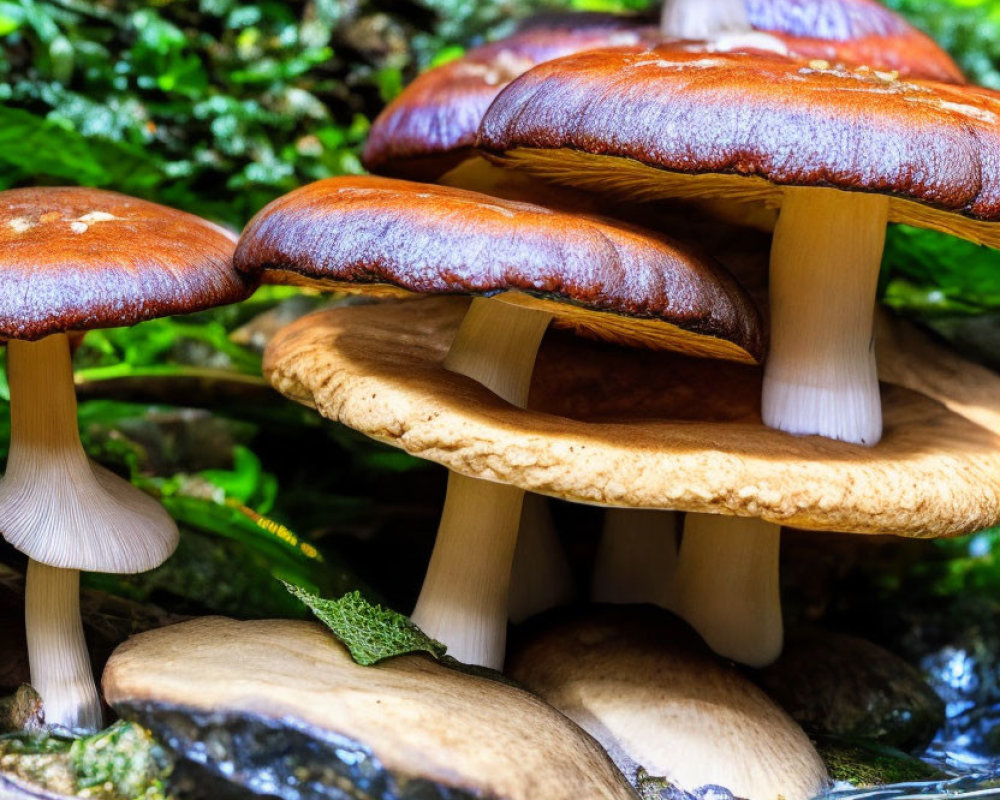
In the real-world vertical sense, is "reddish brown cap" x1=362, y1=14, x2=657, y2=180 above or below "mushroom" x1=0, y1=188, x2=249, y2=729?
above

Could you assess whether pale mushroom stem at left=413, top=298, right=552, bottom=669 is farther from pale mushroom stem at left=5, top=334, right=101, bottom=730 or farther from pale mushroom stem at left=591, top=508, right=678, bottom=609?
pale mushroom stem at left=5, top=334, right=101, bottom=730

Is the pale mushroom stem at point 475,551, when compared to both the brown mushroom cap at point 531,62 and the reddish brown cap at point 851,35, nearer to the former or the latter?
the brown mushroom cap at point 531,62

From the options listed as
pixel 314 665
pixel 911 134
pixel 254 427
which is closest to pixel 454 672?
pixel 314 665

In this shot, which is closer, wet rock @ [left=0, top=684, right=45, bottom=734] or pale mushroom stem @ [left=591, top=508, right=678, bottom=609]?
wet rock @ [left=0, top=684, right=45, bottom=734]

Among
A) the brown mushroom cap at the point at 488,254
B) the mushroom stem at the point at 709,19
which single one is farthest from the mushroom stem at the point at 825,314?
the mushroom stem at the point at 709,19

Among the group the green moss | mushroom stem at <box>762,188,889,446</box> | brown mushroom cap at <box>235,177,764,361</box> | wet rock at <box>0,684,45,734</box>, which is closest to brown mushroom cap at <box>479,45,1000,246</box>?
brown mushroom cap at <box>235,177,764,361</box>

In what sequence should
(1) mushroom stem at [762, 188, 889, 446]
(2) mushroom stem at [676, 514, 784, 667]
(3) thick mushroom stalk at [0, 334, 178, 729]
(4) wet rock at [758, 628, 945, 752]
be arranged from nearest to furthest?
(3) thick mushroom stalk at [0, 334, 178, 729]
(1) mushroom stem at [762, 188, 889, 446]
(2) mushroom stem at [676, 514, 784, 667]
(4) wet rock at [758, 628, 945, 752]

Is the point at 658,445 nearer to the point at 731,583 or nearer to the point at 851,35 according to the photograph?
the point at 731,583

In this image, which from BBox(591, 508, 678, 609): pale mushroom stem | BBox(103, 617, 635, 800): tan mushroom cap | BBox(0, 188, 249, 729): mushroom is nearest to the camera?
BBox(103, 617, 635, 800): tan mushroom cap

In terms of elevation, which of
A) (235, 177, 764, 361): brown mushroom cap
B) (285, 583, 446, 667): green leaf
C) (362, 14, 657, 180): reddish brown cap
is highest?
(362, 14, 657, 180): reddish brown cap
